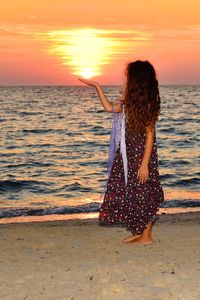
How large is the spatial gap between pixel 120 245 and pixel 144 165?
1035 mm

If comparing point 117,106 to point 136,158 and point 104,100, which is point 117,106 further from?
point 136,158

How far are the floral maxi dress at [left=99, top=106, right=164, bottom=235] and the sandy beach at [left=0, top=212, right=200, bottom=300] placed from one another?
344 millimetres

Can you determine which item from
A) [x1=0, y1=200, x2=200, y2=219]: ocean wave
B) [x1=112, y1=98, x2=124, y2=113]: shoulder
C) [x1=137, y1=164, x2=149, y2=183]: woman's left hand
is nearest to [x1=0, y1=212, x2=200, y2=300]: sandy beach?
[x1=137, y1=164, x2=149, y2=183]: woman's left hand

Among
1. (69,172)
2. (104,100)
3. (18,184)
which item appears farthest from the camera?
(69,172)

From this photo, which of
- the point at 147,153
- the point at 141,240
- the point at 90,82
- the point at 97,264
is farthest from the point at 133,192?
the point at 90,82

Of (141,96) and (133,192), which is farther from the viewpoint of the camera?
(133,192)

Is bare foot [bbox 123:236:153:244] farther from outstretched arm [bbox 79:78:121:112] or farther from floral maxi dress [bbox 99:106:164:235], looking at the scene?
outstretched arm [bbox 79:78:121:112]

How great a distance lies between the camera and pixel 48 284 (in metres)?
4.93

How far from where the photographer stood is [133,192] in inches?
238

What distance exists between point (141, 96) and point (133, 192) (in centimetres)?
106

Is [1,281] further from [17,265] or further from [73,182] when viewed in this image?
[73,182]

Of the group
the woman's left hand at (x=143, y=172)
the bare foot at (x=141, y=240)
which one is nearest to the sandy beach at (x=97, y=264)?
the bare foot at (x=141, y=240)

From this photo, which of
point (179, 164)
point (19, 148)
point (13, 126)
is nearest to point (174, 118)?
point (13, 126)

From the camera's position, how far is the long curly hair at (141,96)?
572 cm
